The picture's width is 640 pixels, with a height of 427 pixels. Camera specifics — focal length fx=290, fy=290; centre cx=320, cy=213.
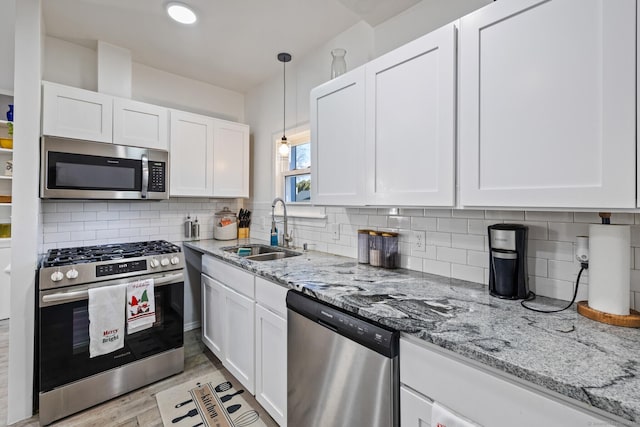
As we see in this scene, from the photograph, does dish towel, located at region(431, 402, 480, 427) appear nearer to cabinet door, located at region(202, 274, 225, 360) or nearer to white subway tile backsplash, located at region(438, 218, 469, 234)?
white subway tile backsplash, located at region(438, 218, 469, 234)

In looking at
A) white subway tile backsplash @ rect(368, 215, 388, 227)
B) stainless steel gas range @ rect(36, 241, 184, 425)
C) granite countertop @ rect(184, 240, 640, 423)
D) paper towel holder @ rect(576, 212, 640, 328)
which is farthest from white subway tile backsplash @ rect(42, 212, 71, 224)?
paper towel holder @ rect(576, 212, 640, 328)

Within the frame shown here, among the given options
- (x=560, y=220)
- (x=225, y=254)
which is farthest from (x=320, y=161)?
(x=560, y=220)

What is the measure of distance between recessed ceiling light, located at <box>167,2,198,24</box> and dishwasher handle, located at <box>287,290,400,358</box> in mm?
2037

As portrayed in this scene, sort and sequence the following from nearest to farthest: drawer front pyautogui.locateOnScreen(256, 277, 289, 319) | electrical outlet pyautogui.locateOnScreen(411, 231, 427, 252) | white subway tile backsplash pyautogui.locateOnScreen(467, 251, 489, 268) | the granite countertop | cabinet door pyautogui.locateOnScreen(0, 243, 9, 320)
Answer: the granite countertop < white subway tile backsplash pyautogui.locateOnScreen(467, 251, 489, 268) < drawer front pyautogui.locateOnScreen(256, 277, 289, 319) < electrical outlet pyautogui.locateOnScreen(411, 231, 427, 252) < cabinet door pyautogui.locateOnScreen(0, 243, 9, 320)

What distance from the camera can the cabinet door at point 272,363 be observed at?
1.62 metres

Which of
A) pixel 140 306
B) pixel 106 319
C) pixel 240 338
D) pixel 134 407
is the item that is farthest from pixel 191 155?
pixel 134 407

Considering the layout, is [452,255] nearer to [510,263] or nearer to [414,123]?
[510,263]

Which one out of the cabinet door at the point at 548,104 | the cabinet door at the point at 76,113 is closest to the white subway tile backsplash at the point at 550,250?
the cabinet door at the point at 548,104

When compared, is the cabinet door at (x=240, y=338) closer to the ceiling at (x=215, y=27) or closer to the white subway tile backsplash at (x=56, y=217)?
the white subway tile backsplash at (x=56, y=217)

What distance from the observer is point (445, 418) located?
0.88 m

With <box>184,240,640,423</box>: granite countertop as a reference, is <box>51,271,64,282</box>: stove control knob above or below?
below

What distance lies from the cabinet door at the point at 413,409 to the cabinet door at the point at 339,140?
98cm

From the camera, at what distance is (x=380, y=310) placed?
3.71 ft

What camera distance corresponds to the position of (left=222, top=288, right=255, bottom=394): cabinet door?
1.92m
